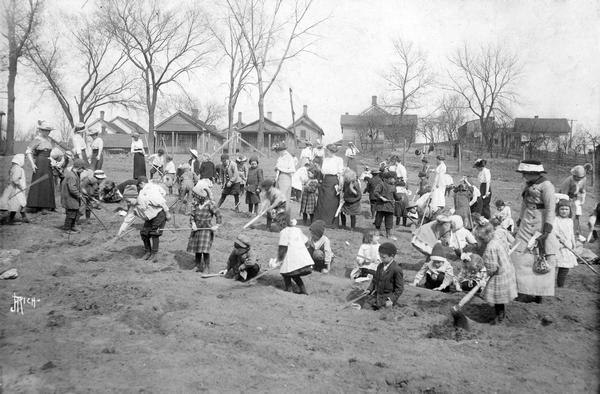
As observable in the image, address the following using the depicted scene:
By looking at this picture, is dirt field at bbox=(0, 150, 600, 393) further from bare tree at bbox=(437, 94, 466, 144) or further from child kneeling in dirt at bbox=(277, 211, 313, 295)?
bare tree at bbox=(437, 94, 466, 144)

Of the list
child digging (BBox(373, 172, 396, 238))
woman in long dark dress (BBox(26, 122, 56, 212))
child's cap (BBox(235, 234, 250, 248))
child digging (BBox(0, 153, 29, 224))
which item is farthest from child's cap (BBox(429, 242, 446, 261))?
woman in long dark dress (BBox(26, 122, 56, 212))

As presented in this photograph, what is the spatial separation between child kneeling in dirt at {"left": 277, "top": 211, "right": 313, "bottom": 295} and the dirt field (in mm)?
333

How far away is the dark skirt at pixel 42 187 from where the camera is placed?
11844 millimetres

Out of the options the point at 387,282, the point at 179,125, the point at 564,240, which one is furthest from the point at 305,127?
the point at 387,282

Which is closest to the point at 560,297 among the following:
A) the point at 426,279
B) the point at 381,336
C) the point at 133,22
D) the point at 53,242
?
Result: the point at 426,279

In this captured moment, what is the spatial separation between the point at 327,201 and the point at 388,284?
5.19 meters

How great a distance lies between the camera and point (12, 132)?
21547 millimetres

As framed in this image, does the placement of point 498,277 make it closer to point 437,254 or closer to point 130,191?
point 437,254

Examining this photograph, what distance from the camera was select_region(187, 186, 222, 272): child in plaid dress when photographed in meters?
8.95

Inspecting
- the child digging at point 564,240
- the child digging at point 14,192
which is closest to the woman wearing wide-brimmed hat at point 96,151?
the child digging at point 14,192

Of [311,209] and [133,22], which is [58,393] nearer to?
[311,209]

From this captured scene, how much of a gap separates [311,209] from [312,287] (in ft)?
14.1

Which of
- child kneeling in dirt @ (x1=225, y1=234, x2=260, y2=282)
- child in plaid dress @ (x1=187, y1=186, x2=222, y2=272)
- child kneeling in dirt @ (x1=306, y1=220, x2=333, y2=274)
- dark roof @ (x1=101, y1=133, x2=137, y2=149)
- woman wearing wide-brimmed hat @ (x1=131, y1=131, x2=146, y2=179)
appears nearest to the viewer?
child kneeling in dirt @ (x1=225, y1=234, x2=260, y2=282)

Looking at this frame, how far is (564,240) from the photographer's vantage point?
8.59m
